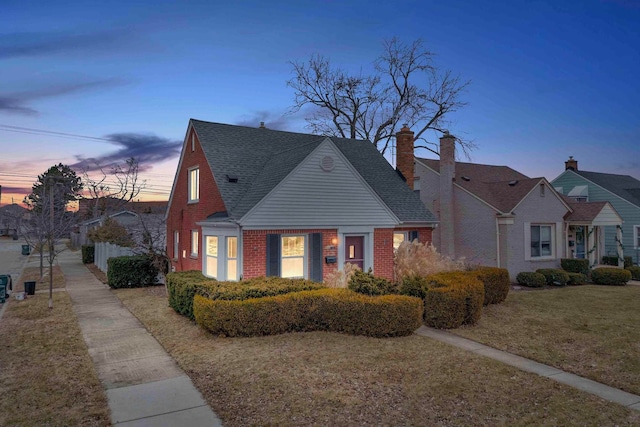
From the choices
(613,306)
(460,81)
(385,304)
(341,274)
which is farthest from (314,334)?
(460,81)

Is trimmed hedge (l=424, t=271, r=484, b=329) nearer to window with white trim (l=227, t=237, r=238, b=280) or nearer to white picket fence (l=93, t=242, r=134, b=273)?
window with white trim (l=227, t=237, r=238, b=280)

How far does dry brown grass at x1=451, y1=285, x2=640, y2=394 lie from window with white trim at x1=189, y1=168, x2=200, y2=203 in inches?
467

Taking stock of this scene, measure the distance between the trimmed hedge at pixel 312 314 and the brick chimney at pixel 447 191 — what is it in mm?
13818

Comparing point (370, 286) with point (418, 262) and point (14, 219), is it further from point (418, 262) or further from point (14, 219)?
point (14, 219)

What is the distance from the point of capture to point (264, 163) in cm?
1736

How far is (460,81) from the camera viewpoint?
32.3 m

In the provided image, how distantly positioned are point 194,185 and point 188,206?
1017 millimetres

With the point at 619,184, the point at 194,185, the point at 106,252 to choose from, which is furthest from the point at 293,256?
the point at 619,184

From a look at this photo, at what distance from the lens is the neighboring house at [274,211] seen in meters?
13.9

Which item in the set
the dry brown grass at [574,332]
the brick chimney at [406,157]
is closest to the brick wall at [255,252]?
the dry brown grass at [574,332]

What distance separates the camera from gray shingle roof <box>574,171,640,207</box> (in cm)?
3039

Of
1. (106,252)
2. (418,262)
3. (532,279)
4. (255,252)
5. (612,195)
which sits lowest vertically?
(532,279)

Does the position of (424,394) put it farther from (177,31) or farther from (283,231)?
(177,31)

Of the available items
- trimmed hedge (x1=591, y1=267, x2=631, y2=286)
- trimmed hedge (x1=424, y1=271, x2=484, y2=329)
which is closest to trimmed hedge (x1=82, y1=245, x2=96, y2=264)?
trimmed hedge (x1=424, y1=271, x2=484, y2=329)
